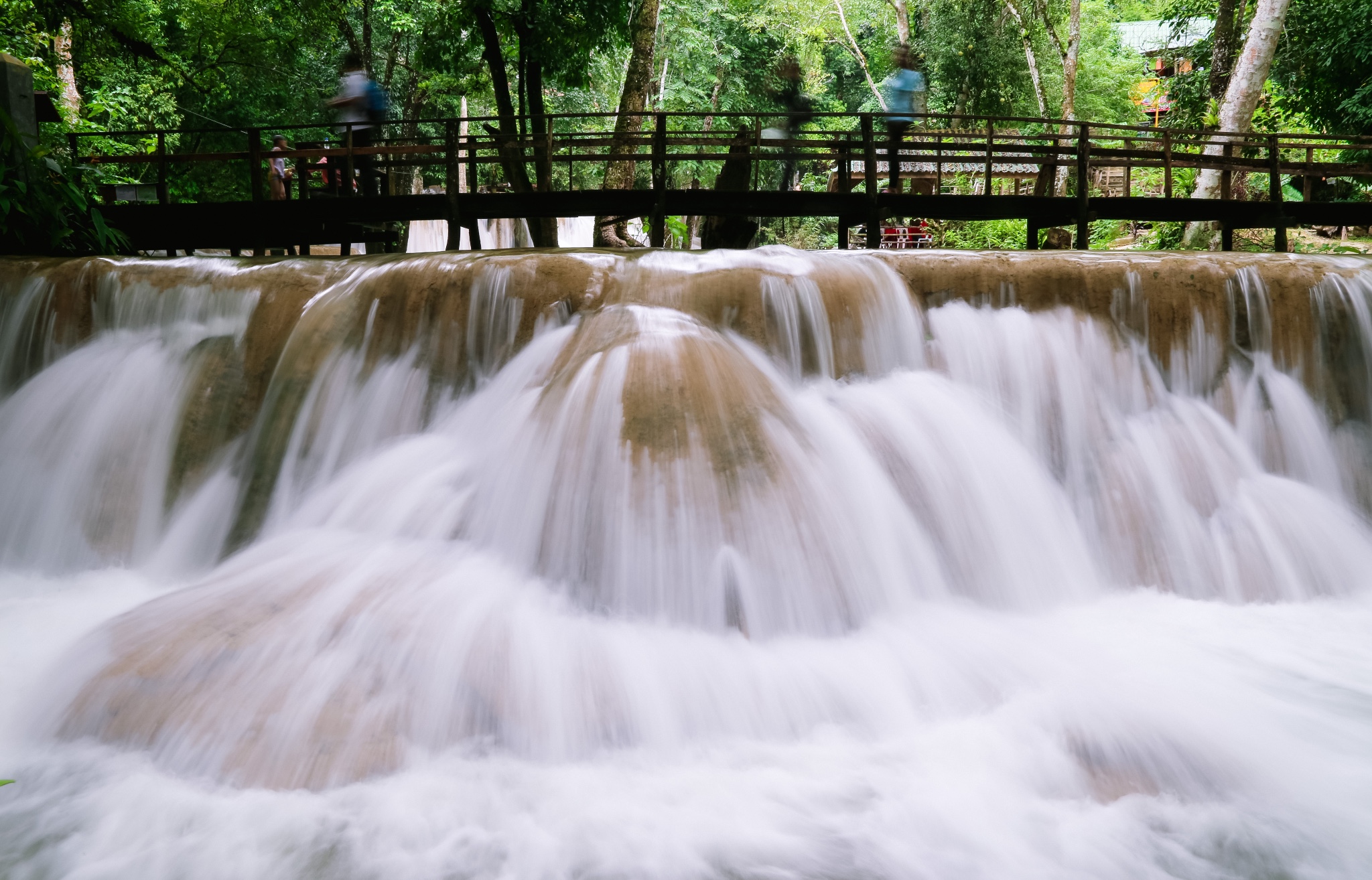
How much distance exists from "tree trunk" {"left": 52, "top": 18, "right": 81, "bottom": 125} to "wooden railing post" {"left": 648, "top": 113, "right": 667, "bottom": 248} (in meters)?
10.1

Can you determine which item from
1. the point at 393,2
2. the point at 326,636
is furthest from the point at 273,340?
the point at 393,2

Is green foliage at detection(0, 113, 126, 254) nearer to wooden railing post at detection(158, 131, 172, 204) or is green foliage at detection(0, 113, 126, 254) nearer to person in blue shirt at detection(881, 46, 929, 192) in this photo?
wooden railing post at detection(158, 131, 172, 204)

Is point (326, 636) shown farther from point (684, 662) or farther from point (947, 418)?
point (947, 418)

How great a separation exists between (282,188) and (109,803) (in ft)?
44.7

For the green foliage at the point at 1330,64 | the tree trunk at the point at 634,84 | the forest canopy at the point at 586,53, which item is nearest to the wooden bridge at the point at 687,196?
the tree trunk at the point at 634,84

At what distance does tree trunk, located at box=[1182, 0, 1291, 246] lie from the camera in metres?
12.2

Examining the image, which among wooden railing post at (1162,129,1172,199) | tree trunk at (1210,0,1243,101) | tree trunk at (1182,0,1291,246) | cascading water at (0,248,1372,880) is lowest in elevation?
cascading water at (0,248,1372,880)

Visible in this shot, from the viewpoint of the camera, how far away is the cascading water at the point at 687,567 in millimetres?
3139

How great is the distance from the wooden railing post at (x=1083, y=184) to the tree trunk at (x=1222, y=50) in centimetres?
727

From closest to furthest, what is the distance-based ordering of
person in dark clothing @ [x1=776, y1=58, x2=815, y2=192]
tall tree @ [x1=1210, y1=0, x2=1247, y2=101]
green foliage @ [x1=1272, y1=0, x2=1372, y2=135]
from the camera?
1. person in dark clothing @ [x1=776, y1=58, x2=815, y2=192]
2. tall tree @ [x1=1210, y1=0, x2=1247, y2=101]
3. green foliage @ [x1=1272, y1=0, x2=1372, y2=135]

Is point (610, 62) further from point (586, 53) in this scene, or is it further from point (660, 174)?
point (660, 174)

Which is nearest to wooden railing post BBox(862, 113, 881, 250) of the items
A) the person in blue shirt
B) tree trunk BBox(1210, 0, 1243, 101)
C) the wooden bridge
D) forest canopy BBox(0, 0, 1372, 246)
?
the wooden bridge

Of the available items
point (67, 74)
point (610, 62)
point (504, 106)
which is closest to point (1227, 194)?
point (504, 106)

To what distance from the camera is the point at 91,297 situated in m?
6.54
